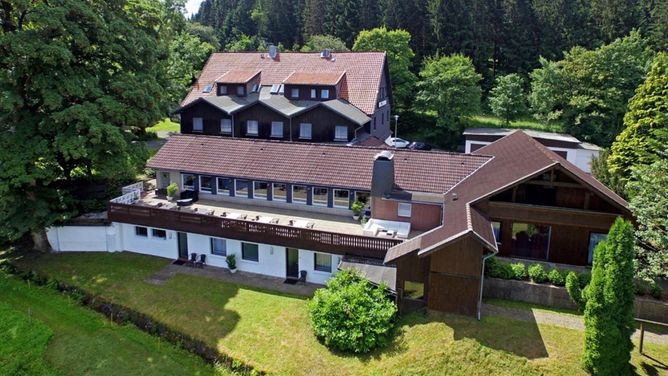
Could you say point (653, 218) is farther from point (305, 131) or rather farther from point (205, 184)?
point (305, 131)

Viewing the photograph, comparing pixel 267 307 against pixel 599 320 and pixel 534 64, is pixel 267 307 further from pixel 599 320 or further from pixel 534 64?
pixel 534 64

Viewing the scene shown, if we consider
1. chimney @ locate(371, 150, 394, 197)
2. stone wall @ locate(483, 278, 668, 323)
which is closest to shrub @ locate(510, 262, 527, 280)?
stone wall @ locate(483, 278, 668, 323)

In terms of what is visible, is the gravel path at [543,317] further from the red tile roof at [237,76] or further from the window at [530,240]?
the red tile roof at [237,76]

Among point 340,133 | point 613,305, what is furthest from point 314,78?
point 613,305

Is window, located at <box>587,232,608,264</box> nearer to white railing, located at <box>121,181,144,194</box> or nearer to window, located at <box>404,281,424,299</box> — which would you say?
window, located at <box>404,281,424,299</box>

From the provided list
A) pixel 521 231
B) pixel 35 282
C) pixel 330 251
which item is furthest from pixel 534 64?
pixel 35 282

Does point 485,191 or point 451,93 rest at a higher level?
point 451,93
